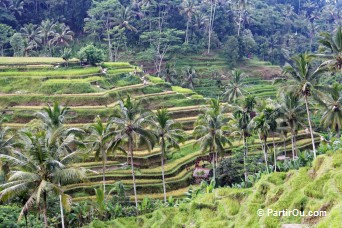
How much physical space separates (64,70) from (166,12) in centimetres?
3228

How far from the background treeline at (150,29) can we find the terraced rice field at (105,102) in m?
13.2

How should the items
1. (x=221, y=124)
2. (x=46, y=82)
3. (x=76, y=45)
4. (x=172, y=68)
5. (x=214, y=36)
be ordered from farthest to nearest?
(x=214, y=36) → (x=76, y=45) → (x=172, y=68) → (x=46, y=82) → (x=221, y=124)

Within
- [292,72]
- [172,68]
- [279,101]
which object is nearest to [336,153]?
[292,72]

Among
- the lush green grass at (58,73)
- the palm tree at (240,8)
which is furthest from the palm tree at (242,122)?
the palm tree at (240,8)

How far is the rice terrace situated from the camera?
61.9 feet

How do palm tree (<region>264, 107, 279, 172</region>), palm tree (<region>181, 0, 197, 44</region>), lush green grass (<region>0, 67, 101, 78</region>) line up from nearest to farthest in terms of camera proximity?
palm tree (<region>264, 107, 279, 172</region>) → lush green grass (<region>0, 67, 101, 78</region>) → palm tree (<region>181, 0, 197, 44</region>)

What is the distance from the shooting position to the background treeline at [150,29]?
66062 mm

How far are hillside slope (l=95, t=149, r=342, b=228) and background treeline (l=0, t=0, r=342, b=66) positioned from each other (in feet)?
151

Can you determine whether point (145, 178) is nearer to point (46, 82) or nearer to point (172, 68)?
point (46, 82)

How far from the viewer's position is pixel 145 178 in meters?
34.3

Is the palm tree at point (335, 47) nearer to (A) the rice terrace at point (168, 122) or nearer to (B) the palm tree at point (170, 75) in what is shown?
(A) the rice terrace at point (168, 122)

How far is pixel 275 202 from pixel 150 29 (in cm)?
5962

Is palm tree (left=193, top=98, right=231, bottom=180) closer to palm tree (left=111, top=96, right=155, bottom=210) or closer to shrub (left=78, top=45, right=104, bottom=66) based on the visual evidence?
palm tree (left=111, top=96, right=155, bottom=210)

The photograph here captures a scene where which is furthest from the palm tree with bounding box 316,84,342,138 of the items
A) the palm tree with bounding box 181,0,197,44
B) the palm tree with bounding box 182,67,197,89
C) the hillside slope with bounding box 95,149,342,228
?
the palm tree with bounding box 181,0,197,44
